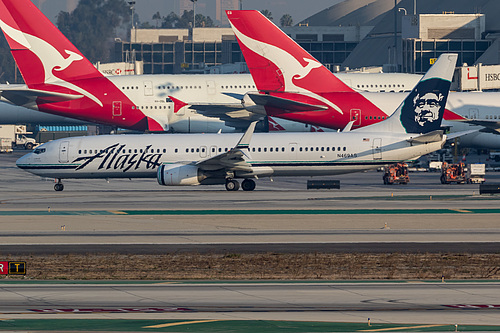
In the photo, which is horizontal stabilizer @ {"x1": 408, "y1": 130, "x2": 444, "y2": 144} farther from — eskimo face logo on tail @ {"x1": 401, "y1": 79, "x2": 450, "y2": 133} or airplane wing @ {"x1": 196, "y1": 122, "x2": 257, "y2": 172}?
airplane wing @ {"x1": 196, "y1": 122, "x2": 257, "y2": 172}

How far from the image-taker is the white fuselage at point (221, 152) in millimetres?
54062

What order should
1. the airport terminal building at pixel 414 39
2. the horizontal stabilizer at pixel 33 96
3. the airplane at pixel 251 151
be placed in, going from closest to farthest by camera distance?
the airplane at pixel 251 151
the horizontal stabilizer at pixel 33 96
the airport terminal building at pixel 414 39

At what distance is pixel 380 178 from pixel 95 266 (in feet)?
127

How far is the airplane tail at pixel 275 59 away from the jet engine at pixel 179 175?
1730 cm

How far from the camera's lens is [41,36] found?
7438 cm

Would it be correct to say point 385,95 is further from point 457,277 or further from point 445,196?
point 457,277

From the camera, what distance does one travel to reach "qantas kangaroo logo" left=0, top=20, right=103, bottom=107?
73938 mm

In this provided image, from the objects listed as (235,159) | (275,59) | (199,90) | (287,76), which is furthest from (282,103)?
(235,159)

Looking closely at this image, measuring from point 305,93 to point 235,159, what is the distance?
16893 millimetres

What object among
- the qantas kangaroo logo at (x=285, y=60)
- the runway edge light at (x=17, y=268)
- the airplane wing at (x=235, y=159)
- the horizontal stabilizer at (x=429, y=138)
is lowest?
the runway edge light at (x=17, y=268)

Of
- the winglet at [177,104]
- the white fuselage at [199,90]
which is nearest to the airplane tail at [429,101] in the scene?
the white fuselage at [199,90]

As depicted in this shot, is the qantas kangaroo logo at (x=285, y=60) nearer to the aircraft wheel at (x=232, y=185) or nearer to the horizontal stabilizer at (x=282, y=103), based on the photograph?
the horizontal stabilizer at (x=282, y=103)

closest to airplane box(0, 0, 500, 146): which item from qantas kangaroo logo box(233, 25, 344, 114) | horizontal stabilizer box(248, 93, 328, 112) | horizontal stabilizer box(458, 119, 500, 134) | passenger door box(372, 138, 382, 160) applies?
horizontal stabilizer box(248, 93, 328, 112)

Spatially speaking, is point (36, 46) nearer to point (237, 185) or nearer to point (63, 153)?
point (63, 153)
